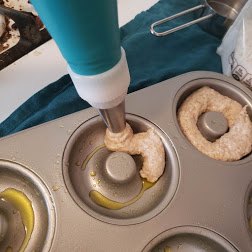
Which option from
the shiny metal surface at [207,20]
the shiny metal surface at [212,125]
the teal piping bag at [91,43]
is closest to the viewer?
the teal piping bag at [91,43]

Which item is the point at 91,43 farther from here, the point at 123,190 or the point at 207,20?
the point at 207,20

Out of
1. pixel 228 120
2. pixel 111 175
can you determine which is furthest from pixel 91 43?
pixel 228 120

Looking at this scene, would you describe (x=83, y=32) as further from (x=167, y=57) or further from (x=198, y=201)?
(x=167, y=57)

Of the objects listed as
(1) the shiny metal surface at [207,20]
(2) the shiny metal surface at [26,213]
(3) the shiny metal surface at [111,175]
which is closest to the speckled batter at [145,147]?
(3) the shiny metal surface at [111,175]

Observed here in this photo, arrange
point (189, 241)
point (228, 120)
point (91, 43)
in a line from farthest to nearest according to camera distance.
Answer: point (228, 120), point (189, 241), point (91, 43)

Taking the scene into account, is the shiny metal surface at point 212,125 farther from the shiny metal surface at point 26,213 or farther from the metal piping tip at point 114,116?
the shiny metal surface at point 26,213

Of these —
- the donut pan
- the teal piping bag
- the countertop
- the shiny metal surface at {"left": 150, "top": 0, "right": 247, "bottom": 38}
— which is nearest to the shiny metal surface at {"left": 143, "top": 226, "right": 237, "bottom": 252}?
the donut pan
